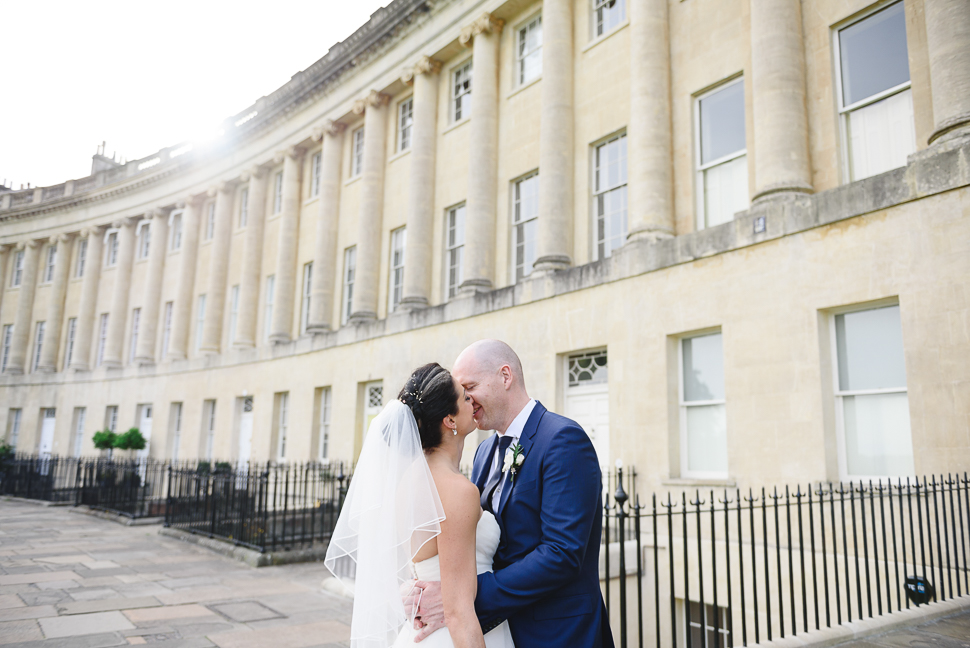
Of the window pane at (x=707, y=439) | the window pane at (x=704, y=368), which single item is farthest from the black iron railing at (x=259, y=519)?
the window pane at (x=704, y=368)

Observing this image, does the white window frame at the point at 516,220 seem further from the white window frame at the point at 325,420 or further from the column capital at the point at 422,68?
the white window frame at the point at 325,420

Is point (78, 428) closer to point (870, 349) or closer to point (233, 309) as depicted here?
point (233, 309)

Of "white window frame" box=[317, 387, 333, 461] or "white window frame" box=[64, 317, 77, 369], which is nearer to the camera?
"white window frame" box=[317, 387, 333, 461]

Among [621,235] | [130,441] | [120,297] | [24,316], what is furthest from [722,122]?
[24,316]

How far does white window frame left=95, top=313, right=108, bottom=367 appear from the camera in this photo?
34.6 metres

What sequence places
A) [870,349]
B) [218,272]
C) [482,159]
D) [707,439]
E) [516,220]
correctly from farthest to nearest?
1. [218,272]
2. [482,159]
3. [516,220]
4. [707,439]
5. [870,349]

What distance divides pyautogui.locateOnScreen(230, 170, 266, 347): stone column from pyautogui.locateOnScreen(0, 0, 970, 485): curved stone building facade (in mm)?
87

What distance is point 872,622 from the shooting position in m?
5.92

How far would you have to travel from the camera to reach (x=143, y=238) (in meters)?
34.9

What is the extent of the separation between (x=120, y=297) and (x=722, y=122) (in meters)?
31.2

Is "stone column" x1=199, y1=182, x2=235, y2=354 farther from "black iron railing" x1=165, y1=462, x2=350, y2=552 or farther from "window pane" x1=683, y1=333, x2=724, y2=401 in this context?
"window pane" x1=683, y1=333, x2=724, y2=401

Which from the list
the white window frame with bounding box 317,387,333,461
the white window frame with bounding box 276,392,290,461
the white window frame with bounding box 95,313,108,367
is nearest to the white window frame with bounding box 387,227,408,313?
the white window frame with bounding box 317,387,333,461

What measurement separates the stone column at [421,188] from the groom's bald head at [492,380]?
51.8 ft

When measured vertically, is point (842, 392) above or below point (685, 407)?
above
